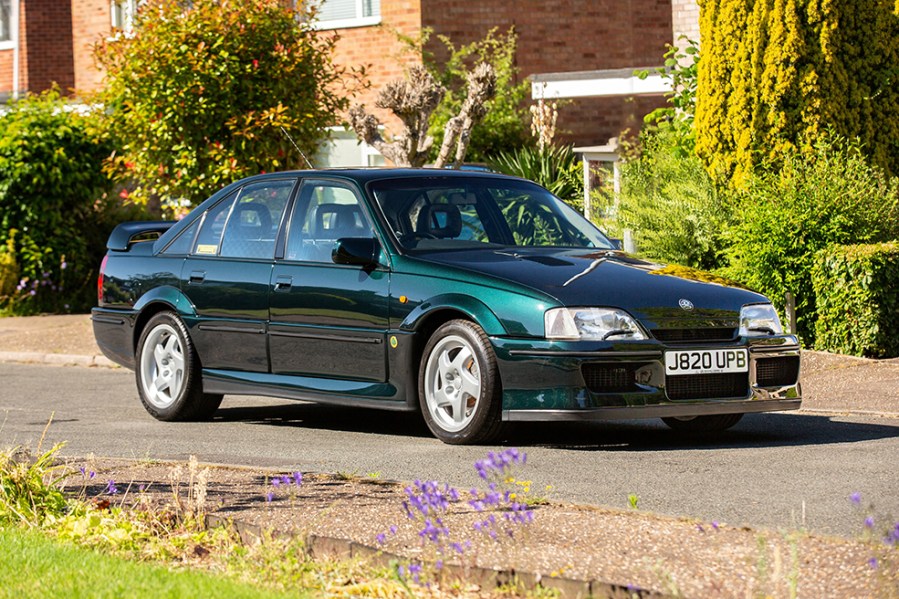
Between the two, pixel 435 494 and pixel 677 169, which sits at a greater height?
pixel 677 169

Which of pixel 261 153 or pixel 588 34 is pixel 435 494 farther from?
pixel 588 34

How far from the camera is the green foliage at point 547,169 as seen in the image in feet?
63.0

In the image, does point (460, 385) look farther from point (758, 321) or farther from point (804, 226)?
point (804, 226)

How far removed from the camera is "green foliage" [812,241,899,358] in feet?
40.5

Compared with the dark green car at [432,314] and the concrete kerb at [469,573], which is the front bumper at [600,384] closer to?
the dark green car at [432,314]

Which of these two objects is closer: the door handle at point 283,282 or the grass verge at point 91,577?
the grass verge at point 91,577

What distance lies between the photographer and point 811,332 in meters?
13.2

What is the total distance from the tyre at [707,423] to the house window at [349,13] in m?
15.5

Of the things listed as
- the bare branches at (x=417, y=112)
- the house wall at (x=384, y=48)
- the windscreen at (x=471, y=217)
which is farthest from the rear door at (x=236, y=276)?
the house wall at (x=384, y=48)

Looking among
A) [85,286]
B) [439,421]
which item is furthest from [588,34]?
[439,421]

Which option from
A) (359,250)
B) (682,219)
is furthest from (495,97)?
(359,250)

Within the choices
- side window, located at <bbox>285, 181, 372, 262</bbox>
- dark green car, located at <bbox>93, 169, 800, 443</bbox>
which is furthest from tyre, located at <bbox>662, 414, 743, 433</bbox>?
side window, located at <bbox>285, 181, 372, 262</bbox>

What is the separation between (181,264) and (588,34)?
1629 cm

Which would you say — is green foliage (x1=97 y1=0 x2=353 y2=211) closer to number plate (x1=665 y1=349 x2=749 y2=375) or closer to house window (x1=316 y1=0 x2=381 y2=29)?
house window (x1=316 y1=0 x2=381 y2=29)
